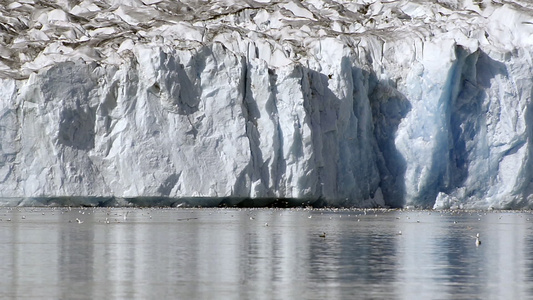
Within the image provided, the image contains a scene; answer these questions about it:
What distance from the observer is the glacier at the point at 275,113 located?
35938mm

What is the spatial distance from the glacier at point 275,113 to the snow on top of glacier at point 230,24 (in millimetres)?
134

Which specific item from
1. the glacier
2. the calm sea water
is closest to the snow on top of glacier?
the glacier

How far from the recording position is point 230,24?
4541cm

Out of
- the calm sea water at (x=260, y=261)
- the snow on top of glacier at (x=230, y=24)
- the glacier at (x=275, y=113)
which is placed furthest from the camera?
the snow on top of glacier at (x=230, y=24)

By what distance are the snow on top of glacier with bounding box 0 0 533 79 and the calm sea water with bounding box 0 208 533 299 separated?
14.1 meters

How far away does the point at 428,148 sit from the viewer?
3812 centimetres

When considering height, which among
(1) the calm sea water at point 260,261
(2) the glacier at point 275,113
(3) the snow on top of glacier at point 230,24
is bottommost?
(1) the calm sea water at point 260,261

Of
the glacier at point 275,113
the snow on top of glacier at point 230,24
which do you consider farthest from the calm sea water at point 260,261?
the snow on top of glacier at point 230,24

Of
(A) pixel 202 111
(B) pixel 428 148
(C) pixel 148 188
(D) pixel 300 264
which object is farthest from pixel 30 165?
(D) pixel 300 264

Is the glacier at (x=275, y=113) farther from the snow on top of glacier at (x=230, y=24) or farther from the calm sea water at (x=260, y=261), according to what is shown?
the calm sea water at (x=260, y=261)

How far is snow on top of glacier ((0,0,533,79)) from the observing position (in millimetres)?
39250

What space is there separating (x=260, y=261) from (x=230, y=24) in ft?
102

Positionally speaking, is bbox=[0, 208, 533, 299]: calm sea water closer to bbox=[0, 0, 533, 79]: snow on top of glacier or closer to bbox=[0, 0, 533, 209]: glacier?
bbox=[0, 0, 533, 209]: glacier

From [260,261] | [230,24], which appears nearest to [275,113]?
[230,24]
